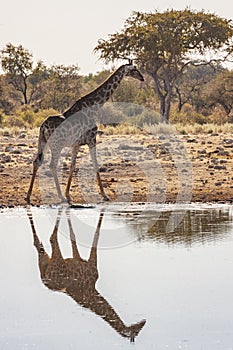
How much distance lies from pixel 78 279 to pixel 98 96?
243 inches

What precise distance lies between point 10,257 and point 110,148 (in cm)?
1029

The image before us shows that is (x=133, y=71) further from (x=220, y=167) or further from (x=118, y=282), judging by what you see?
(x=118, y=282)

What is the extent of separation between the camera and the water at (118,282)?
14.5 ft

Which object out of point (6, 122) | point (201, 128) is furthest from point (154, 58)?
point (201, 128)

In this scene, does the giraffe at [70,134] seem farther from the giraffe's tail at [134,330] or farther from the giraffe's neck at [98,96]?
the giraffe's tail at [134,330]

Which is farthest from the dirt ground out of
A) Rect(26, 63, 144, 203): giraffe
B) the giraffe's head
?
the giraffe's head

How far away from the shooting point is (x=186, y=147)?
1728cm

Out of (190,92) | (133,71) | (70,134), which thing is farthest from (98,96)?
(190,92)

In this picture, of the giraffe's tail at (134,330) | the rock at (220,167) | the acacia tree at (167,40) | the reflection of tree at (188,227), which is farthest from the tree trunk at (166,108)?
the giraffe's tail at (134,330)

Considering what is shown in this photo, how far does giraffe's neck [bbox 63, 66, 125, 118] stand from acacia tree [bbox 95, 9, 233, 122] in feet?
66.0

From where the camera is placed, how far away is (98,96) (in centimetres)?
1176

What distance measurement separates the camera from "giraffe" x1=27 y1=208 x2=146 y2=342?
15.4 ft

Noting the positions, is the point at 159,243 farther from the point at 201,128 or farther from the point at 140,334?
the point at 201,128

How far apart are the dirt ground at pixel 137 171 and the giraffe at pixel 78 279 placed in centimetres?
336
